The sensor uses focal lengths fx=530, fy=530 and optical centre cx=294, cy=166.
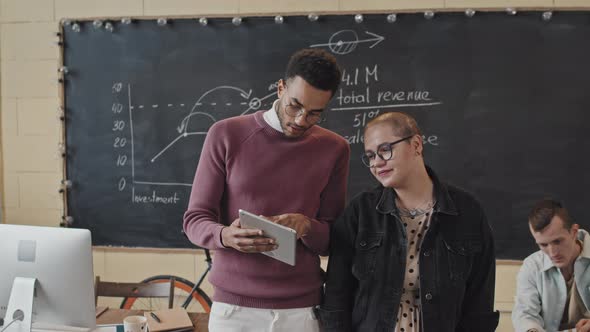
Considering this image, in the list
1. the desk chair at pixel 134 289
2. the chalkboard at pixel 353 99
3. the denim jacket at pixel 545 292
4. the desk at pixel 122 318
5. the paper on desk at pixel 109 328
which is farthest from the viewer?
the chalkboard at pixel 353 99

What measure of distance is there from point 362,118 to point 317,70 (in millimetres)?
1590

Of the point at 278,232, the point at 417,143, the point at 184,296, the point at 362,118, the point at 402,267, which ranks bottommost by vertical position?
the point at 184,296

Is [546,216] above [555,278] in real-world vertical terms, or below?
above

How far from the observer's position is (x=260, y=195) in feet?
4.98

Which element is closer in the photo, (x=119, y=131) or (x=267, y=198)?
(x=267, y=198)

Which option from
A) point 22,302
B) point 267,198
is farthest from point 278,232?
point 22,302

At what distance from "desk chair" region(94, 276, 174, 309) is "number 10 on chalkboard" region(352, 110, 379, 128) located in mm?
1332

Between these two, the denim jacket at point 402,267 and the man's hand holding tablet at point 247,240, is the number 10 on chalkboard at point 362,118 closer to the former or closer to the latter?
the denim jacket at point 402,267

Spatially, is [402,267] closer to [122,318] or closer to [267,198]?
[267,198]

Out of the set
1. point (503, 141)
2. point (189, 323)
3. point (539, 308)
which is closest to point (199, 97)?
point (189, 323)

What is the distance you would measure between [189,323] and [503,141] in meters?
1.94

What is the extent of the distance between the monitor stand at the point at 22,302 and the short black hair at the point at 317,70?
93 centimetres

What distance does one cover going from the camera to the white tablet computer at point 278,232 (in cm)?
130

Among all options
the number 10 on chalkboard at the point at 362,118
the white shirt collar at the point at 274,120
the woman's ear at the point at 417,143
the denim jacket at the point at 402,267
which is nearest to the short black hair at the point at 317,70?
the white shirt collar at the point at 274,120
